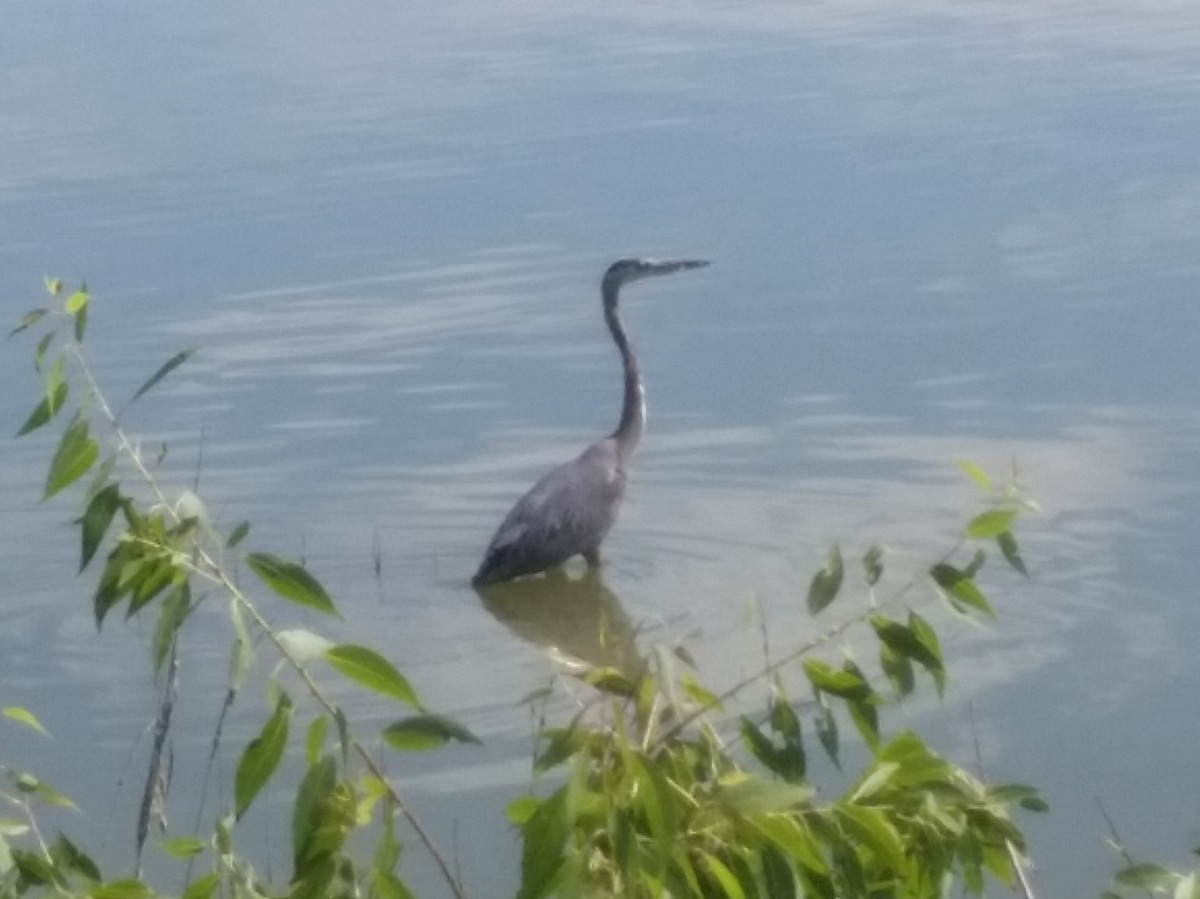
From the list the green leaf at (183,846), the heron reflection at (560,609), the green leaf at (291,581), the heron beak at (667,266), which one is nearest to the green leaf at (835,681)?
the green leaf at (291,581)

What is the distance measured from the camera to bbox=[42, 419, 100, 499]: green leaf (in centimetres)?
243

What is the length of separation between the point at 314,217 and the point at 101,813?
752cm

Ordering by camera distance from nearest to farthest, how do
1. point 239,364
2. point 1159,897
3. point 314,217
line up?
point 1159,897
point 239,364
point 314,217

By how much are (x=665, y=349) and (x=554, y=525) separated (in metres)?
2.71

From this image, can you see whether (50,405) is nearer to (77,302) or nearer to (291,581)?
(77,302)

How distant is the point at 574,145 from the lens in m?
14.7

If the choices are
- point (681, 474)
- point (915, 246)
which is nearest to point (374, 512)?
point (681, 474)

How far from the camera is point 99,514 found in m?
2.49

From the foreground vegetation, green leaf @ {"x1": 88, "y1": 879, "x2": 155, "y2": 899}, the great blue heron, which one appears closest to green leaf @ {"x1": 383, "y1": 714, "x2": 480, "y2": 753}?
the foreground vegetation

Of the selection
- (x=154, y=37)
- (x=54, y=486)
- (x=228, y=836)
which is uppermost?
(x=54, y=486)

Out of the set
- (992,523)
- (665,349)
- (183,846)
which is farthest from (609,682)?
(665,349)

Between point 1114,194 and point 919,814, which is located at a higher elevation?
point 919,814

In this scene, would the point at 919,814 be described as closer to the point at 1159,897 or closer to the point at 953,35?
the point at 1159,897

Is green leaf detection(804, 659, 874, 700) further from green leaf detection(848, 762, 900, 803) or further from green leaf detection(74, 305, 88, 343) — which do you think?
green leaf detection(74, 305, 88, 343)
